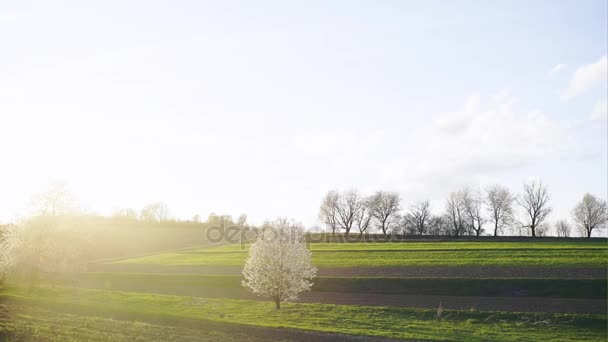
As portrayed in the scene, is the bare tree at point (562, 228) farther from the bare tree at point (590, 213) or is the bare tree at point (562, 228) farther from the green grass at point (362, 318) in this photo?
the green grass at point (362, 318)

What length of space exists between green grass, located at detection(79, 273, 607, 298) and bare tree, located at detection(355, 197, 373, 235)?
8004 cm

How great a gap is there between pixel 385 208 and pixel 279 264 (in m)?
95.7

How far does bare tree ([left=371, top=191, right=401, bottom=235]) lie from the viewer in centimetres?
13475

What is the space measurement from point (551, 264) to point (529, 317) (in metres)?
22.9

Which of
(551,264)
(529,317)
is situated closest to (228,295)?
(529,317)

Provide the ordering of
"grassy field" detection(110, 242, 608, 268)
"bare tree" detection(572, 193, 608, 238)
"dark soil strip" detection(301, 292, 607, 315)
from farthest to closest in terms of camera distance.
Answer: "bare tree" detection(572, 193, 608, 238)
"grassy field" detection(110, 242, 608, 268)
"dark soil strip" detection(301, 292, 607, 315)

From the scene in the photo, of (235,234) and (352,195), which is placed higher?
(352,195)

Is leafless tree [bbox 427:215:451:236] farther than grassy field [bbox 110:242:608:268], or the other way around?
leafless tree [bbox 427:215:451:236]

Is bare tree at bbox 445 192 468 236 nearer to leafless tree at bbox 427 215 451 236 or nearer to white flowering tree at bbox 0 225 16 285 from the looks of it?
leafless tree at bbox 427 215 451 236

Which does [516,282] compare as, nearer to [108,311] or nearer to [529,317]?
[529,317]

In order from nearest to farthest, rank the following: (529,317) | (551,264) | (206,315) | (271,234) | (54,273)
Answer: (529,317) → (206,315) → (271,234) → (551,264) → (54,273)

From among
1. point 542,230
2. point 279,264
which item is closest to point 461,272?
point 279,264

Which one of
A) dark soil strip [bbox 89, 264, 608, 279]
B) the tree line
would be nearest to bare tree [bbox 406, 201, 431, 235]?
the tree line

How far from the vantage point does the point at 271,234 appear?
44.7m
